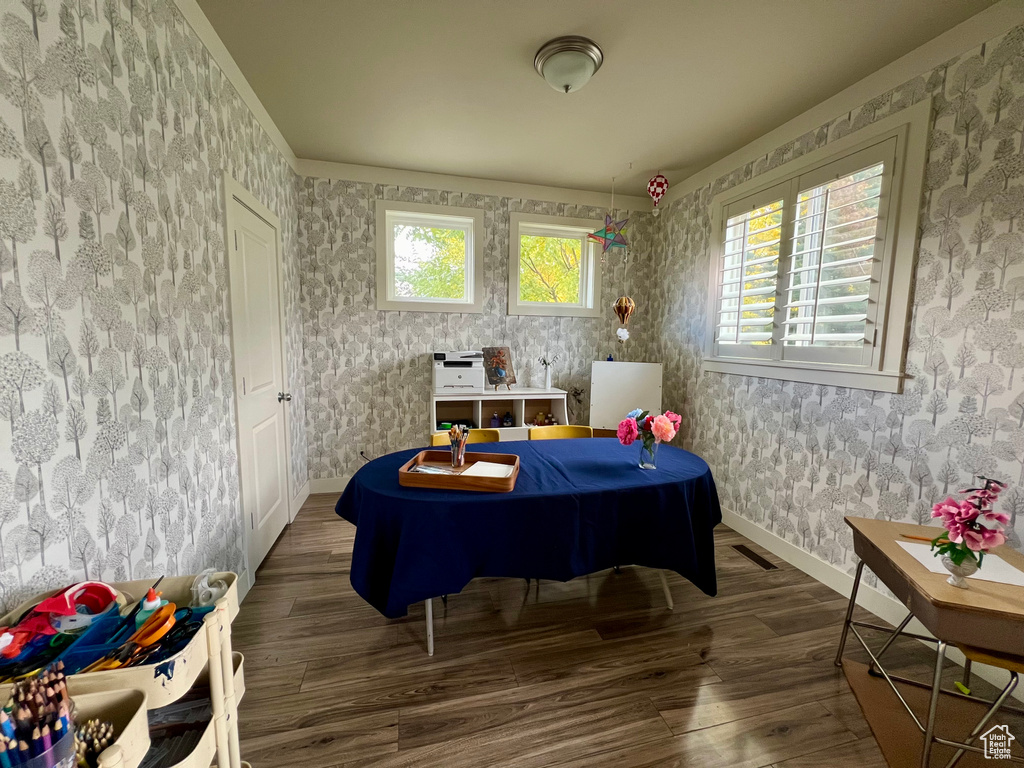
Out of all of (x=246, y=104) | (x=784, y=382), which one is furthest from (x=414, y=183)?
(x=784, y=382)

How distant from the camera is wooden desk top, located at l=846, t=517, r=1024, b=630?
119cm

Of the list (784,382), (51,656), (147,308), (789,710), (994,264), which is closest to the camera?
(51,656)

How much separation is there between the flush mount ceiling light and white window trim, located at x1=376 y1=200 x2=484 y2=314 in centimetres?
160

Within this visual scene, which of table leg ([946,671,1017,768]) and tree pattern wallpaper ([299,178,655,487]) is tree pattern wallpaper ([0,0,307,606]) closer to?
tree pattern wallpaper ([299,178,655,487])

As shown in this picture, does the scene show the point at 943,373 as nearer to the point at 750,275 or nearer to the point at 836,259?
the point at 836,259

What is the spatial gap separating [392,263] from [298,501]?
2.09m

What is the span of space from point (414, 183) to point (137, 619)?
3337 mm

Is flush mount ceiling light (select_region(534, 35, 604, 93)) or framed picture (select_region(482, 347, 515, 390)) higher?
flush mount ceiling light (select_region(534, 35, 604, 93))

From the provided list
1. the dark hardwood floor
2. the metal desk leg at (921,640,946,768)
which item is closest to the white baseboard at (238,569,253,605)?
the dark hardwood floor

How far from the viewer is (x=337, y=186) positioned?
3.35 meters

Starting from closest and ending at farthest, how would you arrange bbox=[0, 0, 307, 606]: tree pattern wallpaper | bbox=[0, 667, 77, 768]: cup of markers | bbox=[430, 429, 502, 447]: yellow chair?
bbox=[0, 667, 77, 768]: cup of markers → bbox=[0, 0, 307, 606]: tree pattern wallpaper → bbox=[430, 429, 502, 447]: yellow chair

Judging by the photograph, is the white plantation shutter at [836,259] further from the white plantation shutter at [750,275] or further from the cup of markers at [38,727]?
the cup of markers at [38,727]

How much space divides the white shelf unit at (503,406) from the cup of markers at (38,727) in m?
2.71

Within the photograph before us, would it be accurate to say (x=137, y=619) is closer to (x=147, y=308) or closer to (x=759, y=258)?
(x=147, y=308)
